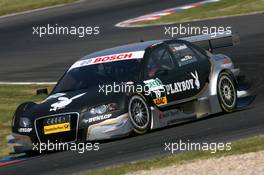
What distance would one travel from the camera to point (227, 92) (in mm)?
13352

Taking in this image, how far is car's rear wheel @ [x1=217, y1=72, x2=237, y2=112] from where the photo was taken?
43.2 ft

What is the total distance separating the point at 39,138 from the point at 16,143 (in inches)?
15.1

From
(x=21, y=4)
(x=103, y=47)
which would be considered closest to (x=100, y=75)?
(x=103, y=47)

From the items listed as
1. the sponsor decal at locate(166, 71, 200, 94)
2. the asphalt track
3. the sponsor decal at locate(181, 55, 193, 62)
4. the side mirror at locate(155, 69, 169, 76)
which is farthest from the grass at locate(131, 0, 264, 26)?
the side mirror at locate(155, 69, 169, 76)

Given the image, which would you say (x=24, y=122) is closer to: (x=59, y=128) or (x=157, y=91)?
(x=59, y=128)

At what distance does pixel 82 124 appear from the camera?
11477 mm

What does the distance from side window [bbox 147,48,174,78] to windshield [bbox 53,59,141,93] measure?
0.20 m

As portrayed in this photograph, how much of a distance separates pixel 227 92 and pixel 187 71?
78 cm

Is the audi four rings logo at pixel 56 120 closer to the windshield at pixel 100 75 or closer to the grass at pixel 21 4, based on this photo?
the windshield at pixel 100 75

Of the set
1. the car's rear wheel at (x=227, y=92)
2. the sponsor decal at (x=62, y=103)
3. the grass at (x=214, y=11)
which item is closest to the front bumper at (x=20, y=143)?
the sponsor decal at (x=62, y=103)

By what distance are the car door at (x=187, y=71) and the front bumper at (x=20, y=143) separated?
212 cm

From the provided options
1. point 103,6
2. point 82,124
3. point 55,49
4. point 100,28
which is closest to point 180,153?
point 82,124

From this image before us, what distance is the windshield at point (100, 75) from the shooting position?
40.4 feet

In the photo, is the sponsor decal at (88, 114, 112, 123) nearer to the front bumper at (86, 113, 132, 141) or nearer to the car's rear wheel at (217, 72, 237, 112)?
the front bumper at (86, 113, 132, 141)
